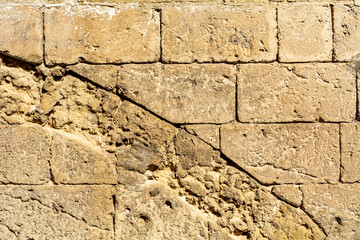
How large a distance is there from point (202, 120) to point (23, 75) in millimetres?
1819

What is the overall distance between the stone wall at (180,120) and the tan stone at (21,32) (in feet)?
0.03

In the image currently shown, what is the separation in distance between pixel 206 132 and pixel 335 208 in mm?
1470

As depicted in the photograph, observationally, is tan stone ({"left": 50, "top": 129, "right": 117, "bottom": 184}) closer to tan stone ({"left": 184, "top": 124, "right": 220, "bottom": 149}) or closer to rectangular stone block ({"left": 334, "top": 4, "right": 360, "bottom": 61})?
tan stone ({"left": 184, "top": 124, "right": 220, "bottom": 149})

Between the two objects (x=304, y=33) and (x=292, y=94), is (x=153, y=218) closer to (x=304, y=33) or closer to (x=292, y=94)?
(x=292, y=94)

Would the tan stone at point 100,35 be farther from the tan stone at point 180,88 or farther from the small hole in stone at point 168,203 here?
the small hole in stone at point 168,203

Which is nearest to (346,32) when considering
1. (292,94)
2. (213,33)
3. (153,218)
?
(292,94)

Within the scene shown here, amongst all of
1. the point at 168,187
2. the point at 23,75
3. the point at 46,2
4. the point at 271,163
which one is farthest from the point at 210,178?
the point at 46,2

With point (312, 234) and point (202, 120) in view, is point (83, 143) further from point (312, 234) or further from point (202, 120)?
point (312, 234)

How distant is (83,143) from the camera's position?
2.76 metres

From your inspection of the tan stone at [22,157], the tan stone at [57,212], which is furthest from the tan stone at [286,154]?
the tan stone at [22,157]

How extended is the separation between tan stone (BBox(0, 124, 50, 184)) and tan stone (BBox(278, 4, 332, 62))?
2525mm

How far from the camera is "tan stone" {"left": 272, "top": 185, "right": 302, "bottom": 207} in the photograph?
2.76m

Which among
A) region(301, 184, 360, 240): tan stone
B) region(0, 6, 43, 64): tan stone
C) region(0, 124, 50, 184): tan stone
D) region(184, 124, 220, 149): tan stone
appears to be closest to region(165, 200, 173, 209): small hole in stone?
region(184, 124, 220, 149): tan stone

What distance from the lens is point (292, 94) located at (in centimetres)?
278
